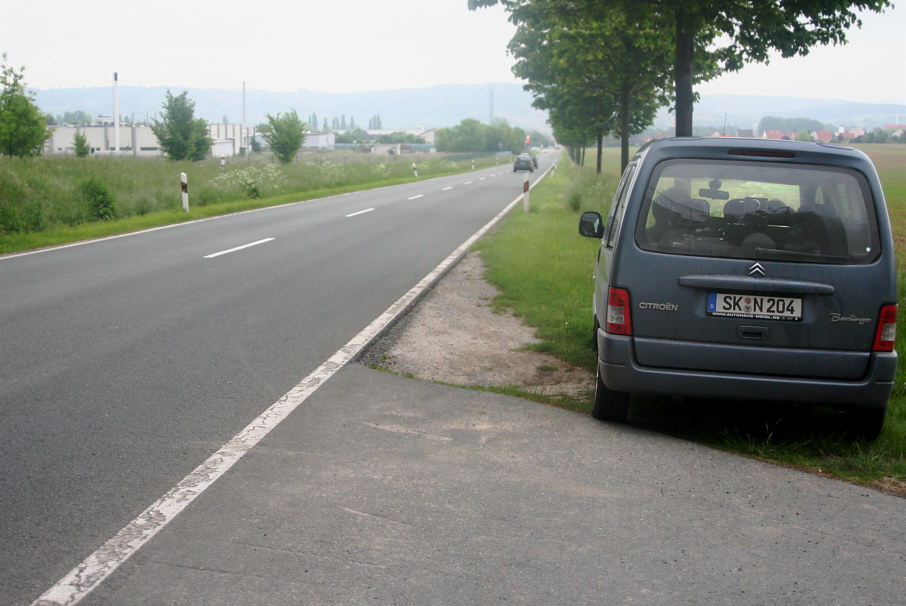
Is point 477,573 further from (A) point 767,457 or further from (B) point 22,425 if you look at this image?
(B) point 22,425

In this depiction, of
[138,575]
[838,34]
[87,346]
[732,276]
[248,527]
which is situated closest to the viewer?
[138,575]

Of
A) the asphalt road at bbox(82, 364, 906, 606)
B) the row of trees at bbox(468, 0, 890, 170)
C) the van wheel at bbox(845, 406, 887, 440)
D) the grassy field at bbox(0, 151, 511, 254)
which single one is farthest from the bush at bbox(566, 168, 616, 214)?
the asphalt road at bbox(82, 364, 906, 606)

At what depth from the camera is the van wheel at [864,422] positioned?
4.86 m

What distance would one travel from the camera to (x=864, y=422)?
16.2 ft

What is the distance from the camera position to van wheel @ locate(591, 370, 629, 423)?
17.0 ft

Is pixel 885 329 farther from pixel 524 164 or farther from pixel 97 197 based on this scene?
pixel 524 164

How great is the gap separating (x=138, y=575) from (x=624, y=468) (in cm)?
251

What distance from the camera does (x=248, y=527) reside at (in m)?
3.55

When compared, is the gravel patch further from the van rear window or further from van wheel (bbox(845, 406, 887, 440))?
van wheel (bbox(845, 406, 887, 440))

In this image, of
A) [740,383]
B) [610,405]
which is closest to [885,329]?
[740,383]

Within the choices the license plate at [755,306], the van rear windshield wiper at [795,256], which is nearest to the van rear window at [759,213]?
the van rear windshield wiper at [795,256]

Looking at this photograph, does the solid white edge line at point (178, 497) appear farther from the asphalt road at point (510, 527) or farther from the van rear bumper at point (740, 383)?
the van rear bumper at point (740, 383)

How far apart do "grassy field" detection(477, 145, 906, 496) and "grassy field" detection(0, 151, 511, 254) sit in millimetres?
8230

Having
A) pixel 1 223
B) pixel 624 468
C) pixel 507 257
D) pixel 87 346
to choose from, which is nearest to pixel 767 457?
pixel 624 468
